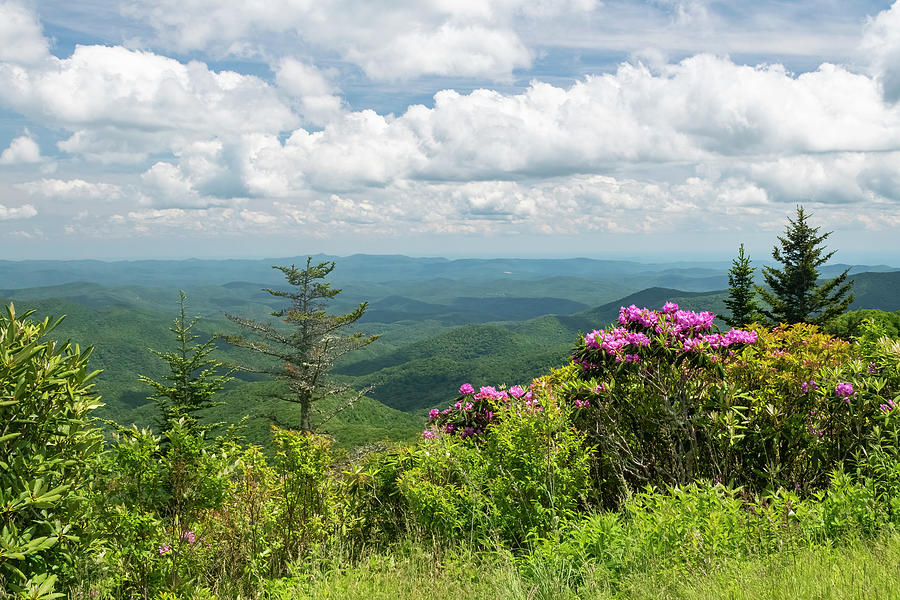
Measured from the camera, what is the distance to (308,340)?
33.9 meters

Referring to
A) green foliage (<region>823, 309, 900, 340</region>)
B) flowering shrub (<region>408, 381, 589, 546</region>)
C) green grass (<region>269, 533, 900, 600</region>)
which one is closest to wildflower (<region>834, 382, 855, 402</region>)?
green grass (<region>269, 533, 900, 600</region>)

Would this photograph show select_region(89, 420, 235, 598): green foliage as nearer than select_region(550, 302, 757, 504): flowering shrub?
Yes

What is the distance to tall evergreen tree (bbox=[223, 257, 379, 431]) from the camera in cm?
3180

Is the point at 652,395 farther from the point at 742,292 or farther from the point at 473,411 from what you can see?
the point at 742,292

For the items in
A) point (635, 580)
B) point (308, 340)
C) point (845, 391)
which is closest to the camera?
point (635, 580)

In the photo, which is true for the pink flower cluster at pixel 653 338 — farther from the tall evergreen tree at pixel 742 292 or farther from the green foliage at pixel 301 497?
the tall evergreen tree at pixel 742 292

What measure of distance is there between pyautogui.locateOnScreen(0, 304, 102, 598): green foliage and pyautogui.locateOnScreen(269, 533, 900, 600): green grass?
1.53m

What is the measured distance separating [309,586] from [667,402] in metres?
4.08

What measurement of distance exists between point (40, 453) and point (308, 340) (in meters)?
31.0

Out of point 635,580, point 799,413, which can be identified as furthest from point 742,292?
point 635,580

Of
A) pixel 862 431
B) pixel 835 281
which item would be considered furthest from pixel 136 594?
pixel 835 281

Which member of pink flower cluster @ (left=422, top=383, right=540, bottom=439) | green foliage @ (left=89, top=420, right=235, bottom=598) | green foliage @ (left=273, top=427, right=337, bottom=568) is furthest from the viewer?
pink flower cluster @ (left=422, top=383, right=540, bottom=439)

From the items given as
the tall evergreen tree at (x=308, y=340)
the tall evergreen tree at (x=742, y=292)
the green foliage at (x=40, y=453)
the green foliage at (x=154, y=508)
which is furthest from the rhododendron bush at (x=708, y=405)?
the tall evergreen tree at (x=742, y=292)

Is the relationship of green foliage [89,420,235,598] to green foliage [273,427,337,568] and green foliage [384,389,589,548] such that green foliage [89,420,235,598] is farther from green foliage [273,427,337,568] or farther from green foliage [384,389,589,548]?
green foliage [384,389,589,548]
